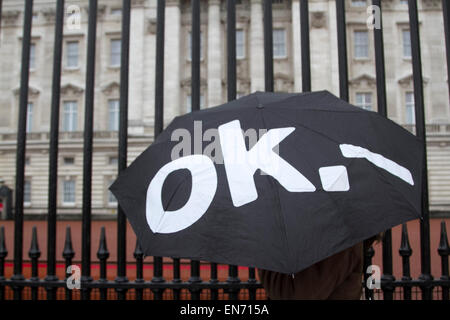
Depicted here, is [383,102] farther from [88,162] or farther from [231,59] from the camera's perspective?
[88,162]

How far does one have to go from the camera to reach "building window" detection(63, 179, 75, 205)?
20656 mm

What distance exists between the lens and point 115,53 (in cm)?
2150

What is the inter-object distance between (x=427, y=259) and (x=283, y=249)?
1.80 meters

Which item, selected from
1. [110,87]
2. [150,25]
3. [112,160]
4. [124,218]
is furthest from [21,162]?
[150,25]

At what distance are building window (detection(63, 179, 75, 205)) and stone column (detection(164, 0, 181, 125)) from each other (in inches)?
246

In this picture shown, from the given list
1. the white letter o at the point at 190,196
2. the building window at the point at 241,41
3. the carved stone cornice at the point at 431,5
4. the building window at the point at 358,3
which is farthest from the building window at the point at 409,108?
the white letter o at the point at 190,196

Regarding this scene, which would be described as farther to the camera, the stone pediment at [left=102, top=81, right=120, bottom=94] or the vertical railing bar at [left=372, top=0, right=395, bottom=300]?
the stone pediment at [left=102, top=81, right=120, bottom=94]

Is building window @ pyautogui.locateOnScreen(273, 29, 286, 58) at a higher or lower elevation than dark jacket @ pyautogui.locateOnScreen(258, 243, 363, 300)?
higher

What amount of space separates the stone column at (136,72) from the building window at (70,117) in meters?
3.22

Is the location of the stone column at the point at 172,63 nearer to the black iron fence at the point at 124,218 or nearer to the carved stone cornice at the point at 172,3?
the carved stone cornice at the point at 172,3

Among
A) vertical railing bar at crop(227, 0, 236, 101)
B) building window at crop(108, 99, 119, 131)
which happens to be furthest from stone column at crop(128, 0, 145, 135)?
vertical railing bar at crop(227, 0, 236, 101)

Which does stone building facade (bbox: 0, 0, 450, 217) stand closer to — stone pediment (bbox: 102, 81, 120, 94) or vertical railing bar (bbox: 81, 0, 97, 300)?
stone pediment (bbox: 102, 81, 120, 94)

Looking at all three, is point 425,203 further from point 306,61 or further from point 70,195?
point 70,195
